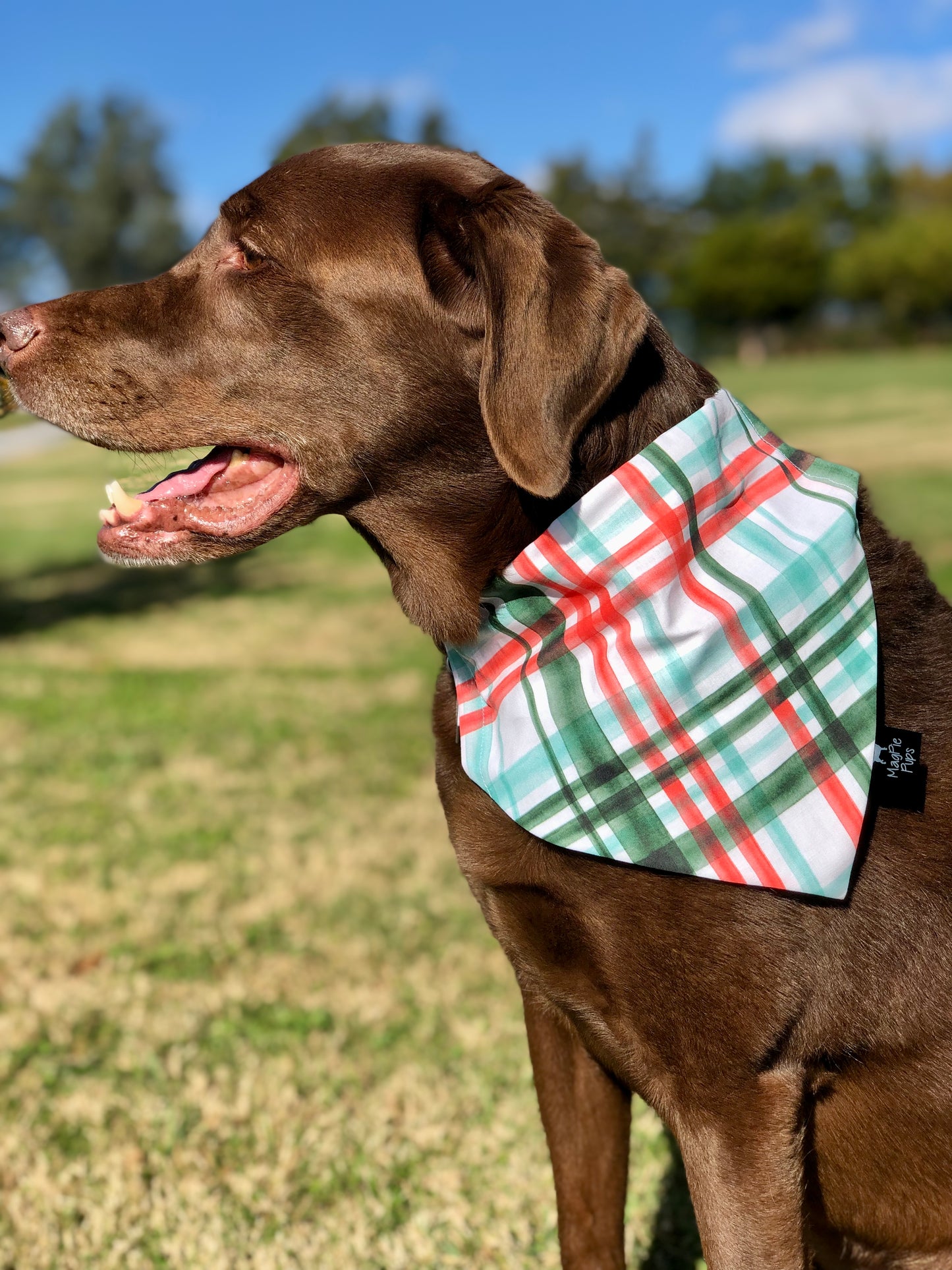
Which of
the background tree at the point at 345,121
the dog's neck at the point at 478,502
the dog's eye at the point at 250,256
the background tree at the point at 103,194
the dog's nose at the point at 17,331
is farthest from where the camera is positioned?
the background tree at the point at 103,194

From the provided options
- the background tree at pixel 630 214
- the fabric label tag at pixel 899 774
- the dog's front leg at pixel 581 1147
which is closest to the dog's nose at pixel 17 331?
the dog's front leg at pixel 581 1147

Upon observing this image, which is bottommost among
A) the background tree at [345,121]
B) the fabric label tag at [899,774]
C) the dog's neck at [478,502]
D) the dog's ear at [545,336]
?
the fabric label tag at [899,774]

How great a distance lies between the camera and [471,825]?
7.09 ft

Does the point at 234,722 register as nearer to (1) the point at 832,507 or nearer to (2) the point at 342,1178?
(2) the point at 342,1178

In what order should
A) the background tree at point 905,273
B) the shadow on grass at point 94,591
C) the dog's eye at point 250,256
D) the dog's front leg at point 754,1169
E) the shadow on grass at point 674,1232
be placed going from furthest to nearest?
the background tree at point 905,273, the shadow on grass at point 94,591, the shadow on grass at point 674,1232, the dog's eye at point 250,256, the dog's front leg at point 754,1169

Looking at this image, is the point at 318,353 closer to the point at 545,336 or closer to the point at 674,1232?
the point at 545,336

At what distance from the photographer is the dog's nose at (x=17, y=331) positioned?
244 cm

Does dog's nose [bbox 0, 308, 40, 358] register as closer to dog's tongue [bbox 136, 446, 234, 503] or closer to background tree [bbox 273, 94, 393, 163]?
dog's tongue [bbox 136, 446, 234, 503]

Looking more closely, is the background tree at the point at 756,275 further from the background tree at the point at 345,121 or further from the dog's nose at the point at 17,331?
the dog's nose at the point at 17,331

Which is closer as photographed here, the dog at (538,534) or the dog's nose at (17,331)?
the dog at (538,534)

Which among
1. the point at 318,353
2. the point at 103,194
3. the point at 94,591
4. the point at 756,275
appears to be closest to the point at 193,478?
the point at 318,353

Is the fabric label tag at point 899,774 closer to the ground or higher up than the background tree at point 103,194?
closer to the ground

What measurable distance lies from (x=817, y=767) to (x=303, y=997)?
95.7 inches

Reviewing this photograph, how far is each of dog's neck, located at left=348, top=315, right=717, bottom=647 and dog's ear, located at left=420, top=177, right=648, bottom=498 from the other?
82mm
